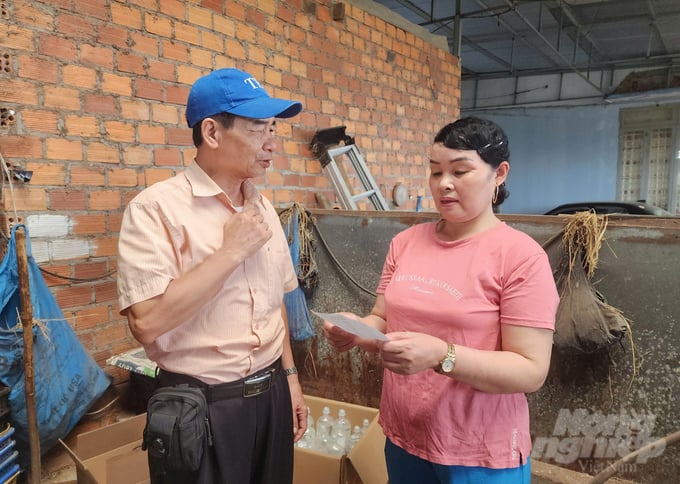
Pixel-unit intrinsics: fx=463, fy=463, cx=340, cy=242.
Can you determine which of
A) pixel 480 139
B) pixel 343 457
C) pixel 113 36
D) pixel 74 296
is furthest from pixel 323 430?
pixel 113 36

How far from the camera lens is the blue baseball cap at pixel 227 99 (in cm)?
117

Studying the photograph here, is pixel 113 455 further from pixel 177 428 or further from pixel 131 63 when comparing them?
pixel 131 63

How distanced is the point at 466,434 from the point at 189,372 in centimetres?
67

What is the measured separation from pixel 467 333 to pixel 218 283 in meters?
0.58

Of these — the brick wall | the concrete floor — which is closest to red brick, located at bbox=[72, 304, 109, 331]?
the brick wall

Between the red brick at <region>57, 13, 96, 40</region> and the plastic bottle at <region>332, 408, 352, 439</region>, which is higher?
the red brick at <region>57, 13, 96, 40</region>

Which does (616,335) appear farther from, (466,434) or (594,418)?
(466,434)

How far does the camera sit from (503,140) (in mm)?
1140

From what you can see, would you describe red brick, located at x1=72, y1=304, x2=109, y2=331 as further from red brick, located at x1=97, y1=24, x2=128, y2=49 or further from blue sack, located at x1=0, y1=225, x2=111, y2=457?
red brick, located at x1=97, y1=24, x2=128, y2=49

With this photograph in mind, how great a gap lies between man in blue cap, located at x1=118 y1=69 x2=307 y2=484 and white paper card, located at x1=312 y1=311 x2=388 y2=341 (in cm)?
27

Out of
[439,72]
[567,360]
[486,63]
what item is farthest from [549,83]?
[567,360]

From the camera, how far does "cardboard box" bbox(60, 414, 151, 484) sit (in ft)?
5.86

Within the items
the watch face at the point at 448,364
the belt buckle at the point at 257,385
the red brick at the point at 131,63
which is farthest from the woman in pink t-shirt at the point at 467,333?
the red brick at the point at 131,63

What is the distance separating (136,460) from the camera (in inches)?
72.1
